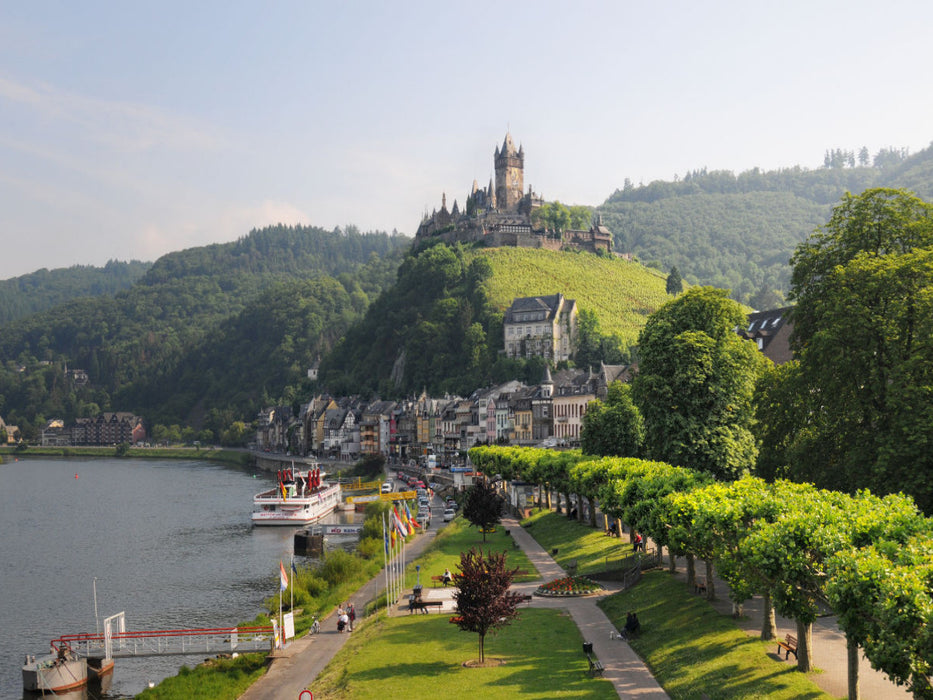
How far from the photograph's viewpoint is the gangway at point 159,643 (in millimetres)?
43438

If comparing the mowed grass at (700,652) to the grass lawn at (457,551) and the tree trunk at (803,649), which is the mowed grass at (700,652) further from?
the grass lawn at (457,551)

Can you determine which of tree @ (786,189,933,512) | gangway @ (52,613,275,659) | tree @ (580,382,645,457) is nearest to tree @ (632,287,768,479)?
tree @ (786,189,933,512)

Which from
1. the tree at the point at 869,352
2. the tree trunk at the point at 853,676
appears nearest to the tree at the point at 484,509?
the tree at the point at 869,352

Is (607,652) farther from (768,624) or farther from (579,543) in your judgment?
(579,543)

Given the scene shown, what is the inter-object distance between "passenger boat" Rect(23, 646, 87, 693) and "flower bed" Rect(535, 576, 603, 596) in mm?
22291

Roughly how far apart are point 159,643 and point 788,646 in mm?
30909

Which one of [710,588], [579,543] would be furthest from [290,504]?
[710,588]

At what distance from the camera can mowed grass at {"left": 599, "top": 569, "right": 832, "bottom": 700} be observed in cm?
2838

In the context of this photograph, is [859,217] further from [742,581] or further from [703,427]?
[742,581]

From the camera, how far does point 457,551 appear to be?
219ft

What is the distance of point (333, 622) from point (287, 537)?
48922mm

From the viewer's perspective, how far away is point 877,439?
3681 centimetres

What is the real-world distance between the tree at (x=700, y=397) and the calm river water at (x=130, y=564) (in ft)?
92.4

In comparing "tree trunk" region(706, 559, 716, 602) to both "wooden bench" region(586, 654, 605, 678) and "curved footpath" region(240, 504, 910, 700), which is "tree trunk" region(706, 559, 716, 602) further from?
"wooden bench" region(586, 654, 605, 678)
